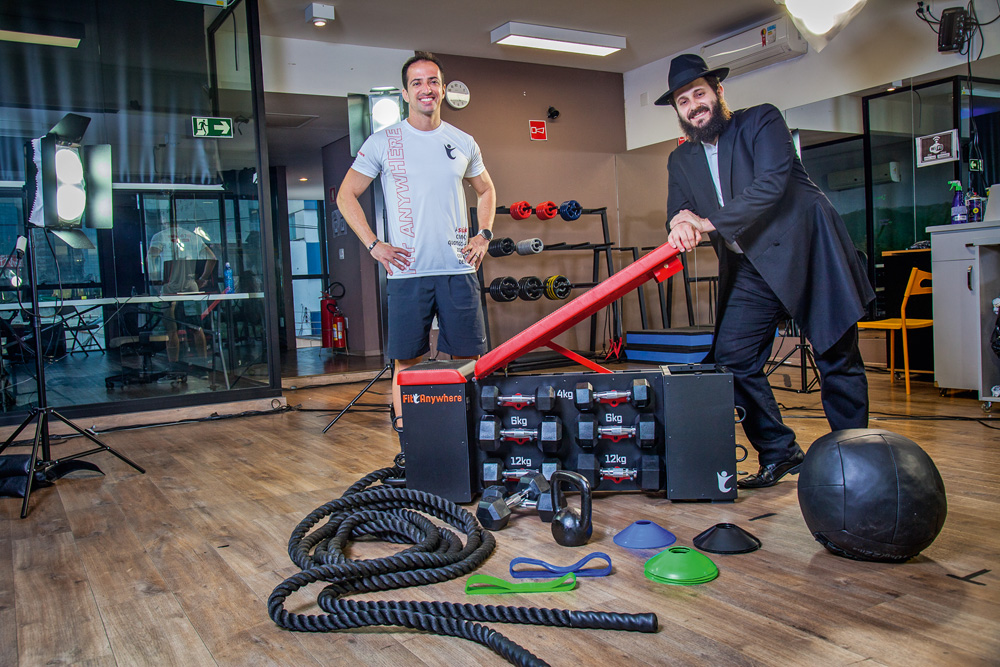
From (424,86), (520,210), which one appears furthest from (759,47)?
(424,86)

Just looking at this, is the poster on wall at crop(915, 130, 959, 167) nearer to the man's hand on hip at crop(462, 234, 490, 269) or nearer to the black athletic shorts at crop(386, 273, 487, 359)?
the man's hand on hip at crop(462, 234, 490, 269)

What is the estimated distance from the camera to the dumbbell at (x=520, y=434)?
2.26m

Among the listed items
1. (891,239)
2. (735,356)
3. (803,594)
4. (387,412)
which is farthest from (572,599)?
(891,239)

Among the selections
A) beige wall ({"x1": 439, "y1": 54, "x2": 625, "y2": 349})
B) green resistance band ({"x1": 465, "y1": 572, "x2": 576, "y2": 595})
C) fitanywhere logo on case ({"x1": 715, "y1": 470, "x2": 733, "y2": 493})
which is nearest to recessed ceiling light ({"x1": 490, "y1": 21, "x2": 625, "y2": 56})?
beige wall ({"x1": 439, "y1": 54, "x2": 625, "y2": 349})

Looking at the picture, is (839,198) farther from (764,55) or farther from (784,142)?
(784,142)

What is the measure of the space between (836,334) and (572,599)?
4.06ft

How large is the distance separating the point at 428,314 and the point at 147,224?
237 centimetres

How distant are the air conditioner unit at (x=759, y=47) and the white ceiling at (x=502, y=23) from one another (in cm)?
12

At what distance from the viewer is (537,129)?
6914 millimetres

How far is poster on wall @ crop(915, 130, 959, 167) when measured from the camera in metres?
5.02

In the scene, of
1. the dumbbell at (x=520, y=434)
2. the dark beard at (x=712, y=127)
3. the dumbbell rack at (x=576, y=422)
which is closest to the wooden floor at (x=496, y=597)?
the dumbbell rack at (x=576, y=422)

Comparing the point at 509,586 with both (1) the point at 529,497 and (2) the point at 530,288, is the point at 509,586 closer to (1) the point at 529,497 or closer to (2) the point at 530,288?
(1) the point at 529,497

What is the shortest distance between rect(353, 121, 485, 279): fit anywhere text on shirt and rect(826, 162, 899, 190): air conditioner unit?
400 cm

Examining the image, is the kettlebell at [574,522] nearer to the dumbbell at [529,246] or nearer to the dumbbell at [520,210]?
the dumbbell at [529,246]
